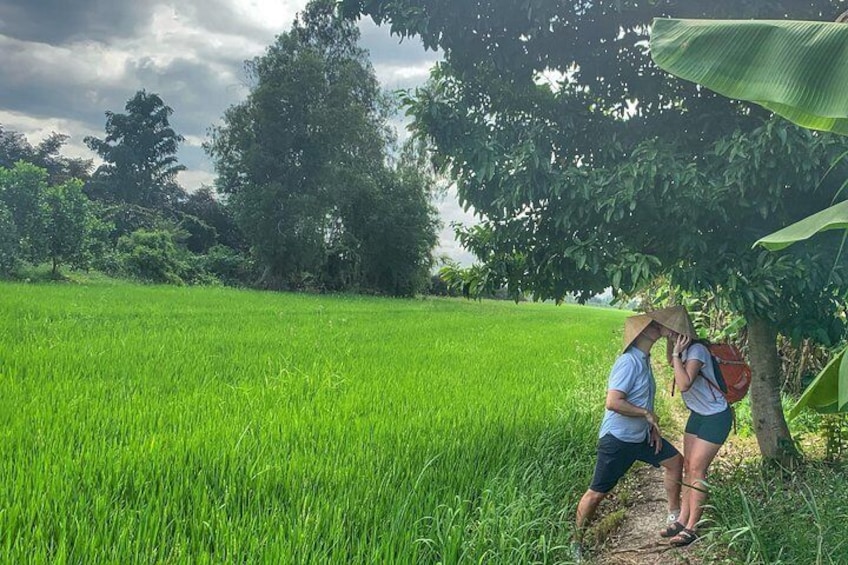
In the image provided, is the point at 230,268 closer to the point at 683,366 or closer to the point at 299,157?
the point at 299,157

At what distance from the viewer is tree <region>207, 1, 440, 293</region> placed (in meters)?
24.1

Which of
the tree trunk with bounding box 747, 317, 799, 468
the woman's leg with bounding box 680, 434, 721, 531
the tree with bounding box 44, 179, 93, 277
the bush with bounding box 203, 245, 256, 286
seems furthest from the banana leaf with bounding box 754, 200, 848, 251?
the bush with bounding box 203, 245, 256, 286

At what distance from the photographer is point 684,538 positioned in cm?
290

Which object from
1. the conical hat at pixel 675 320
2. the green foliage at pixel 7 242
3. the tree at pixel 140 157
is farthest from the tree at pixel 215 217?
the conical hat at pixel 675 320

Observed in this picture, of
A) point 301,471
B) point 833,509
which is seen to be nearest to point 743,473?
point 833,509

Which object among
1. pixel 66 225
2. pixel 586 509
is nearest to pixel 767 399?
pixel 586 509

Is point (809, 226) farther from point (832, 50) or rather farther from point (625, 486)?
point (625, 486)

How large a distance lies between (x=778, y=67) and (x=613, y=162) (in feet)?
5.56

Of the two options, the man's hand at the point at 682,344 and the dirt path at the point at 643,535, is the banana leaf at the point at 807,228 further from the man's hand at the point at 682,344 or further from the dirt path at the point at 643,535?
the dirt path at the point at 643,535

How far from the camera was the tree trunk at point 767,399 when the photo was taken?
12.6 feet

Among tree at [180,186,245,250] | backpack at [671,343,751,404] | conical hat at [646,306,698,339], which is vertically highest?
tree at [180,186,245,250]

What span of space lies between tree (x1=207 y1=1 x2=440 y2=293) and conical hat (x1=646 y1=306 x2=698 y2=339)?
2182 centimetres

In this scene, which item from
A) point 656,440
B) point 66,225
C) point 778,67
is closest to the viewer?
point 778,67

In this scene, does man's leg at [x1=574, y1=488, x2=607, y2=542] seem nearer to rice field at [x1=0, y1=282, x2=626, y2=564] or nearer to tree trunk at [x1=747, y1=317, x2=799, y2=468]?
rice field at [x1=0, y1=282, x2=626, y2=564]
